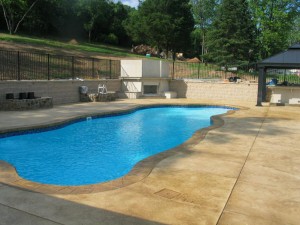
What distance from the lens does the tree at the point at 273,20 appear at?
33500 mm

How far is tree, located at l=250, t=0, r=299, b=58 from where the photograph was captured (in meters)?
33.5

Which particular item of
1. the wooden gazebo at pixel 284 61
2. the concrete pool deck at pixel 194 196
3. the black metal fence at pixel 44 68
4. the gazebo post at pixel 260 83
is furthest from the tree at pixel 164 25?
the concrete pool deck at pixel 194 196

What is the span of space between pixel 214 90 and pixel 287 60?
5.31 metres

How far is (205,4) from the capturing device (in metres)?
46.7

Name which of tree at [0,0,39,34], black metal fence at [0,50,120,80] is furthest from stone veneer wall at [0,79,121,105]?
tree at [0,0,39,34]

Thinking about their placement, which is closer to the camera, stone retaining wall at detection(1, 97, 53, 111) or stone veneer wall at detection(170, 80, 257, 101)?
stone retaining wall at detection(1, 97, 53, 111)

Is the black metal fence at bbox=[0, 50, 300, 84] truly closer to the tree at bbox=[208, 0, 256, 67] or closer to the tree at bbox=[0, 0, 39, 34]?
the tree at bbox=[208, 0, 256, 67]

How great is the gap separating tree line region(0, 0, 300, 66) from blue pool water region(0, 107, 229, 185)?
1850 cm

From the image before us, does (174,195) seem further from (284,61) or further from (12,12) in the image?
(12,12)

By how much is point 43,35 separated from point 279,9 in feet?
100

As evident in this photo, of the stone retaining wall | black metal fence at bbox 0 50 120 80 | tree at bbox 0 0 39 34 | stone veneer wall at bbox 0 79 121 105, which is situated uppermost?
tree at bbox 0 0 39 34

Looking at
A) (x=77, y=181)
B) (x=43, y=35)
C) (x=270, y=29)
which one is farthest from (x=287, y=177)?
(x=43, y=35)

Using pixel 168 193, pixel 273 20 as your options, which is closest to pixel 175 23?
pixel 273 20

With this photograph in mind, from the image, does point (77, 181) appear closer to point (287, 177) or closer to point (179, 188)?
point (179, 188)
